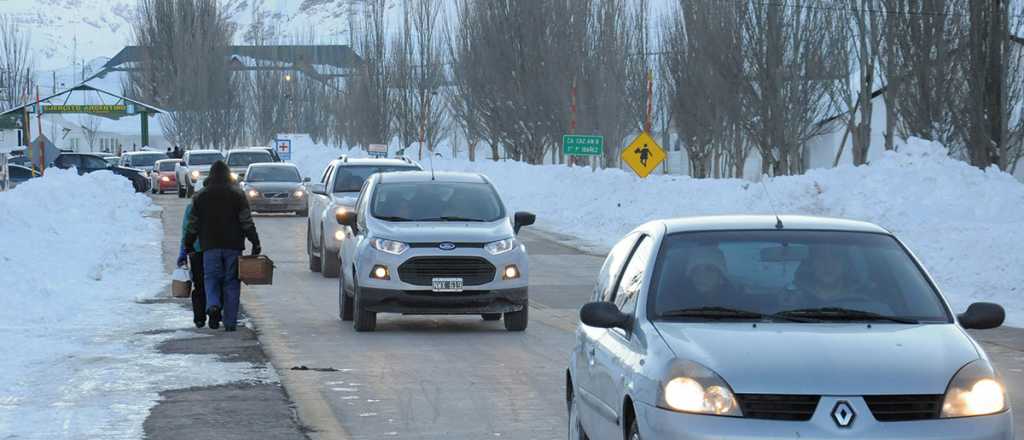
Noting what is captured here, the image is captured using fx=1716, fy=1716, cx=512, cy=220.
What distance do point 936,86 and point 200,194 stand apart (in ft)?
83.8

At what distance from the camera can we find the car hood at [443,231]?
17266 mm

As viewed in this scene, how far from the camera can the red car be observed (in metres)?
63.9

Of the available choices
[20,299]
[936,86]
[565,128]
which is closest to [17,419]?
[20,299]

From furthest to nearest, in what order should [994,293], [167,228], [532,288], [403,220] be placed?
[167,228]
[532,288]
[994,293]
[403,220]

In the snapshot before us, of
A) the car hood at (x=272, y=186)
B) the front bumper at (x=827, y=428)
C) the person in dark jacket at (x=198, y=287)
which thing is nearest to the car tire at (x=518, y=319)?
the person in dark jacket at (x=198, y=287)

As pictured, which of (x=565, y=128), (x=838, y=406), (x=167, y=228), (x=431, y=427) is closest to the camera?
(x=838, y=406)

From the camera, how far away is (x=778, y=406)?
262 inches

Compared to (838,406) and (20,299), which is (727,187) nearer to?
(20,299)

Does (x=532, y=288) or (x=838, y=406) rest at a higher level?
(x=838, y=406)

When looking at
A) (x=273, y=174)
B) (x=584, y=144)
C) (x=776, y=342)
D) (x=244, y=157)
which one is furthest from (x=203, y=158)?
(x=776, y=342)

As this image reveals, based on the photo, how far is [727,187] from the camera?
136 feet

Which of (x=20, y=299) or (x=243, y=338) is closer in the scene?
(x=243, y=338)

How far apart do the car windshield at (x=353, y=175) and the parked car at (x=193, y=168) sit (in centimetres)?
2896

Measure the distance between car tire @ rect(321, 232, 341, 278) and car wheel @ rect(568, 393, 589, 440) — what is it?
1598cm
